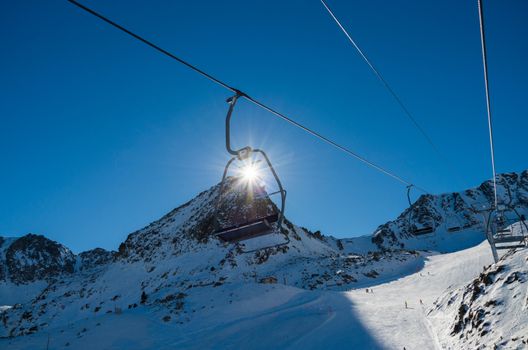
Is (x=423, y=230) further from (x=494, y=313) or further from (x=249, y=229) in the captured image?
(x=249, y=229)

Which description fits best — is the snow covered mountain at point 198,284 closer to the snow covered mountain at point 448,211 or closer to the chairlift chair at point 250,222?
A: the chairlift chair at point 250,222

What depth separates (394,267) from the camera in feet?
120

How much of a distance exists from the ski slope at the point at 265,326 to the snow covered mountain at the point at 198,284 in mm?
91

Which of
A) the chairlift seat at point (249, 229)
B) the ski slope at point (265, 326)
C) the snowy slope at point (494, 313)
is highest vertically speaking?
the chairlift seat at point (249, 229)

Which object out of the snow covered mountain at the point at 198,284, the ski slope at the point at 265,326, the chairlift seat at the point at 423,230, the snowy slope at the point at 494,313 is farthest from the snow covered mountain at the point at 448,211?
the snowy slope at the point at 494,313

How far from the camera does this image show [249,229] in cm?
781

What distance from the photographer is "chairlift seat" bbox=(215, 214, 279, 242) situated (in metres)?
7.62

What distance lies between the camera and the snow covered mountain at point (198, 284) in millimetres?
15000

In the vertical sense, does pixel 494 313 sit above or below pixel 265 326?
above

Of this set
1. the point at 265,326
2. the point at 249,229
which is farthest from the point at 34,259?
the point at 249,229

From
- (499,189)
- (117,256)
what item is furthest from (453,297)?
(499,189)

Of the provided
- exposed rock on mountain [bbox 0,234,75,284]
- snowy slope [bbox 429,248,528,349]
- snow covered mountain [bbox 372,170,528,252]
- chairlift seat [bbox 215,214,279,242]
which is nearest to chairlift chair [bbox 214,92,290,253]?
chairlift seat [bbox 215,214,279,242]

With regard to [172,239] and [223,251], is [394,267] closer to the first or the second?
[223,251]

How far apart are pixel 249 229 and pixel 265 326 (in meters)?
8.54
